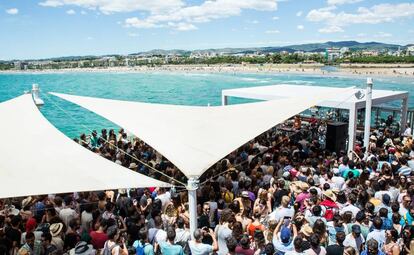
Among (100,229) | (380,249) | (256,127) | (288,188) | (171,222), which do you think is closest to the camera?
(380,249)

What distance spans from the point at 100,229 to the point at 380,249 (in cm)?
339

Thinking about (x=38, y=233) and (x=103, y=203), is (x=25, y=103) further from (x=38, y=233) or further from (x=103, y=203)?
(x=38, y=233)

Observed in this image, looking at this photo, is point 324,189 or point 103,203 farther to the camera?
point 324,189

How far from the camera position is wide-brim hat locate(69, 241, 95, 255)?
414 centimetres

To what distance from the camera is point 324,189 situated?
6016 millimetres

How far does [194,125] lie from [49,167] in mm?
2734

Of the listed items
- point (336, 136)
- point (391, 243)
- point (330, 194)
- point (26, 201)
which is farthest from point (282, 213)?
point (336, 136)

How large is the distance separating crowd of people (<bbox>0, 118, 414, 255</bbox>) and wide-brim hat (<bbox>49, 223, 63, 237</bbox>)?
13 millimetres

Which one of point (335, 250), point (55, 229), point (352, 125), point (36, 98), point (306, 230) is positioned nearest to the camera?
point (335, 250)

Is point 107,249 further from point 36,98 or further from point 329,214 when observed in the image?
point 36,98

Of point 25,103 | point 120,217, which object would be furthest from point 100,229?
point 25,103

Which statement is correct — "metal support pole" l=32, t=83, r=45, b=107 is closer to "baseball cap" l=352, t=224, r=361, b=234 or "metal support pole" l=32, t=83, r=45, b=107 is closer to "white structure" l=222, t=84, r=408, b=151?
"white structure" l=222, t=84, r=408, b=151

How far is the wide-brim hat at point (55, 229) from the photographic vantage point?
4632 millimetres

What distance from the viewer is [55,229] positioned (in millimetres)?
Result: 4684
